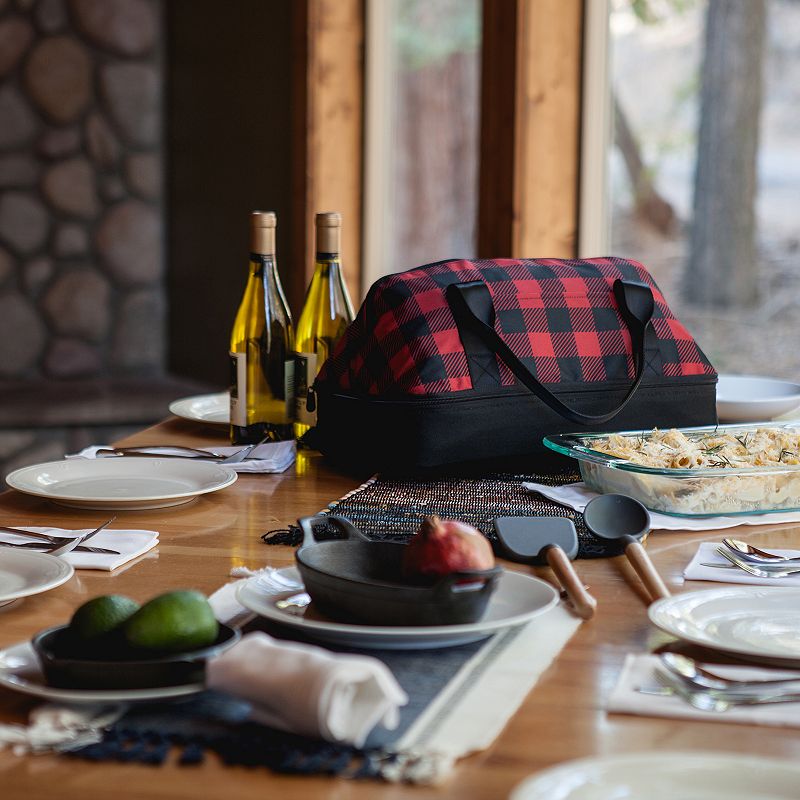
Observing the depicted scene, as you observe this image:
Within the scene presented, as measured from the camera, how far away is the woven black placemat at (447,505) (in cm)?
118

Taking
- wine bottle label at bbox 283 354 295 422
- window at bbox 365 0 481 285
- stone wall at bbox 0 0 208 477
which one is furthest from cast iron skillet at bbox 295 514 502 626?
stone wall at bbox 0 0 208 477

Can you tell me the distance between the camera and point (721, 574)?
1.06m

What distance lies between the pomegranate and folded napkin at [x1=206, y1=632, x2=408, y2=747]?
147 millimetres

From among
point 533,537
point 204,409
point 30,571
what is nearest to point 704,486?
point 533,537

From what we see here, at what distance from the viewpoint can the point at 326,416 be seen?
1.56m

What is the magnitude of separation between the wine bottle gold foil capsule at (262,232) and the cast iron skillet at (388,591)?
2.53ft

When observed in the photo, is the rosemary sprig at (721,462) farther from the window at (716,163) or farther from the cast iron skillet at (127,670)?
the window at (716,163)

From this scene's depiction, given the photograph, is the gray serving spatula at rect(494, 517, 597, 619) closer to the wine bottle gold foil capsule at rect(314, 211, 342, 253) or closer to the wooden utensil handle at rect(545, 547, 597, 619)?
the wooden utensil handle at rect(545, 547, 597, 619)

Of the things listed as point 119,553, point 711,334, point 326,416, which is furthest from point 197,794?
point 711,334

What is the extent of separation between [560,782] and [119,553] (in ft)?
2.01

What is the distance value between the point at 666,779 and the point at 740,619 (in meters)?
0.33

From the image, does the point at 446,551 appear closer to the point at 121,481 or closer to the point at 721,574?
the point at 721,574

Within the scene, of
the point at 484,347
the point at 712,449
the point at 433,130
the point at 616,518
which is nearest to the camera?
the point at 616,518

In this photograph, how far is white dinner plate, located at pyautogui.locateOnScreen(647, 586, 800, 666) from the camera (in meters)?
0.82
